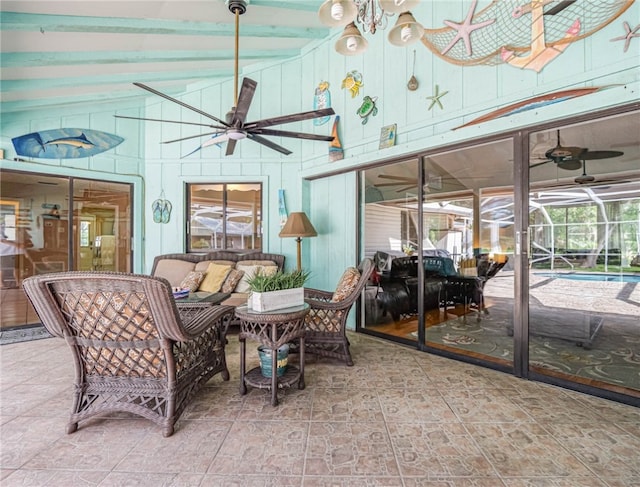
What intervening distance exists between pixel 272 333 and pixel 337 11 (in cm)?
224

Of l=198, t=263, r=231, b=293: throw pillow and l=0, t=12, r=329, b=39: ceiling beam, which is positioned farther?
l=198, t=263, r=231, b=293: throw pillow

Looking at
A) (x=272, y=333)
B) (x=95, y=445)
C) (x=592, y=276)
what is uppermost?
(x=592, y=276)

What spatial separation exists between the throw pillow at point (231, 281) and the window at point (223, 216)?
0.98m

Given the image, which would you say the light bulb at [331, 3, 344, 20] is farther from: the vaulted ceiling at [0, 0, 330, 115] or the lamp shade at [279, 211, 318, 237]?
the lamp shade at [279, 211, 318, 237]

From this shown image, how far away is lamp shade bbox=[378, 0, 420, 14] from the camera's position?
1913mm

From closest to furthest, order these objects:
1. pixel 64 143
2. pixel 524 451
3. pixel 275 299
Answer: pixel 524 451
pixel 275 299
pixel 64 143

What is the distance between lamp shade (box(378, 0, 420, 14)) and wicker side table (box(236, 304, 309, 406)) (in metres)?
2.18

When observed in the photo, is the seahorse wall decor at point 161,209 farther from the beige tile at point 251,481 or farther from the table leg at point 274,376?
the beige tile at point 251,481

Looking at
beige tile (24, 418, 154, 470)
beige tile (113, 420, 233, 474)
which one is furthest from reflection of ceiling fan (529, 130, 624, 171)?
beige tile (24, 418, 154, 470)

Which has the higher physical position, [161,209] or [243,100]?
[243,100]

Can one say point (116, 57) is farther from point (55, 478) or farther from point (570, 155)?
point (570, 155)

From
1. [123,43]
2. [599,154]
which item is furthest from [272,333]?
[123,43]

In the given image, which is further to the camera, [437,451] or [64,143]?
[64,143]

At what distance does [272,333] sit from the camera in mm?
2439
